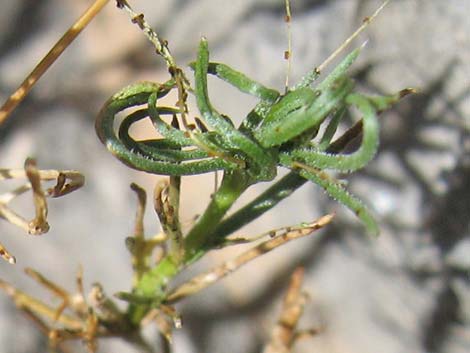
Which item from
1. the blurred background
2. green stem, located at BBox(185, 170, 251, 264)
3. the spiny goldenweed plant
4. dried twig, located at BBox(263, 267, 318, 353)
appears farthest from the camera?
the blurred background

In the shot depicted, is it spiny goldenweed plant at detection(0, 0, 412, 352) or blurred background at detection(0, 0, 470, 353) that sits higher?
blurred background at detection(0, 0, 470, 353)

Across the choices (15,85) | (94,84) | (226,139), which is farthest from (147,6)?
(226,139)

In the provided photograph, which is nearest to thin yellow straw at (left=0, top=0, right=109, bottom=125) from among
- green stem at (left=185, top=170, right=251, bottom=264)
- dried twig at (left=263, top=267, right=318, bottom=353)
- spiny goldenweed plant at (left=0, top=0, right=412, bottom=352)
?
spiny goldenweed plant at (left=0, top=0, right=412, bottom=352)

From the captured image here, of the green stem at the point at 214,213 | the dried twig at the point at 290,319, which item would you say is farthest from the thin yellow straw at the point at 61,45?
the dried twig at the point at 290,319

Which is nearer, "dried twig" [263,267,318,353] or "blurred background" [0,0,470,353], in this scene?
"dried twig" [263,267,318,353]

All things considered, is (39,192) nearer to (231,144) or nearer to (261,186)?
(231,144)

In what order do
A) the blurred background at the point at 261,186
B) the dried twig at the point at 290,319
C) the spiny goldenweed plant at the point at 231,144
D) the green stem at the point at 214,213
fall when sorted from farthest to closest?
the blurred background at the point at 261,186
the dried twig at the point at 290,319
the green stem at the point at 214,213
the spiny goldenweed plant at the point at 231,144

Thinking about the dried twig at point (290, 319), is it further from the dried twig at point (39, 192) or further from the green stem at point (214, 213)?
the dried twig at point (39, 192)

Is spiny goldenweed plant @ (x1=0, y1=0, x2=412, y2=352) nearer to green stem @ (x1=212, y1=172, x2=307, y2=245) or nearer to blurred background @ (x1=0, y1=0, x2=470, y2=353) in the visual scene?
green stem @ (x1=212, y1=172, x2=307, y2=245)
